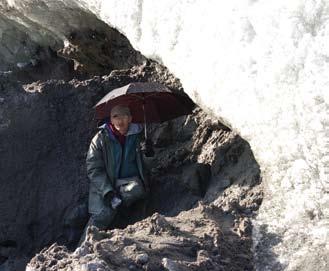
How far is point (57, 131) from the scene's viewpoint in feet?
23.9

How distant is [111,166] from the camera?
241 inches

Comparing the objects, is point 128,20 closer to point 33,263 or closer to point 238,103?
point 238,103

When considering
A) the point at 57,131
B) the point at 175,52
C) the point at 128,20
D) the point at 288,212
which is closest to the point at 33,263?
the point at 288,212

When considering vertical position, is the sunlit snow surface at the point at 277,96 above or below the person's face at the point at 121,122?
below

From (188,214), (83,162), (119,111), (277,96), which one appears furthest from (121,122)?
(277,96)

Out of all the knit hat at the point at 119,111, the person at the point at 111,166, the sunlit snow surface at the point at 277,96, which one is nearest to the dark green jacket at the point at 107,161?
the person at the point at 111,166

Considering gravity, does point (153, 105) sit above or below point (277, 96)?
above

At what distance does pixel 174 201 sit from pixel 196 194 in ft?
0.87

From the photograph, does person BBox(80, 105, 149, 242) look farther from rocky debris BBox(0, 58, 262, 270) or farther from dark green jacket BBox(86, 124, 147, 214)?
rocky debris BBox(0, 58, 262, 270)

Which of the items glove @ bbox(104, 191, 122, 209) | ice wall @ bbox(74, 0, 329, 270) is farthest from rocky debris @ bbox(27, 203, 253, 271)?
glove @ bbox(104, 191, 122, 209)

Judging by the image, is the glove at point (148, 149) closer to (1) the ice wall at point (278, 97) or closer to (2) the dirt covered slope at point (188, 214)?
(2) the dirt covered slope at point (188, 214)

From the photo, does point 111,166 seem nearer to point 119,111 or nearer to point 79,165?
point 119,111

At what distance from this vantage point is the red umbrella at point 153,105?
20.7 feet

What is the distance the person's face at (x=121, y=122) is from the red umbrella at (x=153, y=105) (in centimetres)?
27
